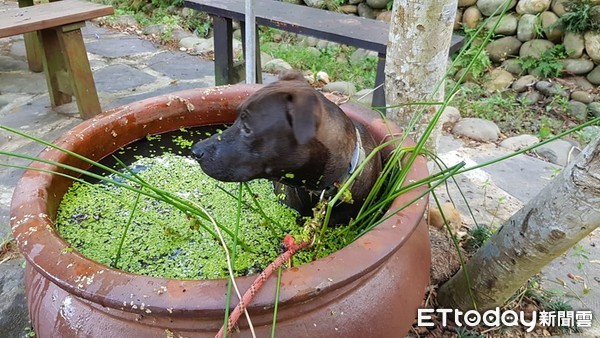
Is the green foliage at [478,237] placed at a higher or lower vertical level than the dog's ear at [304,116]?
lower

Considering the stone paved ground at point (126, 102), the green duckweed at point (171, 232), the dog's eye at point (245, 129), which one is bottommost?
the stone paved ground at point (126, 102)

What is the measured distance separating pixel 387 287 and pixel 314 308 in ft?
0.87

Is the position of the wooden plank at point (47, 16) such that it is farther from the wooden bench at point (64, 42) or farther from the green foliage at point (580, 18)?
the green foliage at point (580, 18)

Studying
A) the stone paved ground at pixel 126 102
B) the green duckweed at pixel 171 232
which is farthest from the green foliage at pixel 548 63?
the green duckweed at pixel 171 232

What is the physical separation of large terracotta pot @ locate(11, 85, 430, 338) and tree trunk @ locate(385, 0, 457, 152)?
617 mm

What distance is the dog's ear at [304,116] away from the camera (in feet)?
4.62

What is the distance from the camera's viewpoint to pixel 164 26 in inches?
236

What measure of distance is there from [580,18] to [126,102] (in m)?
4.39

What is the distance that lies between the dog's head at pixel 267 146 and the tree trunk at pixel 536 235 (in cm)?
73

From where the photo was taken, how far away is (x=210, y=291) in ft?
3.79

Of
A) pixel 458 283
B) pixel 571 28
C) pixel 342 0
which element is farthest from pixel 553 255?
pixel 342 0

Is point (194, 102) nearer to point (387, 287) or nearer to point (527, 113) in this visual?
point (387, 287)

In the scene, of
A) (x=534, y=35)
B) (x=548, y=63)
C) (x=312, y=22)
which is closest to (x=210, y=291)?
(x=312, y=22)

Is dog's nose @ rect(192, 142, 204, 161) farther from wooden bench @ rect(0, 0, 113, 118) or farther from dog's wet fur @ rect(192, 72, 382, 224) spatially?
wooden bench @ rect(0, 0, 113, 118)
